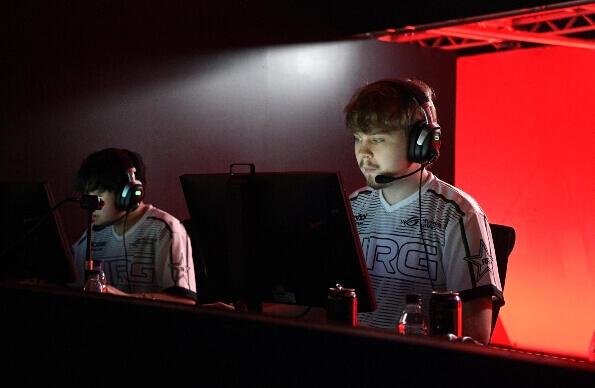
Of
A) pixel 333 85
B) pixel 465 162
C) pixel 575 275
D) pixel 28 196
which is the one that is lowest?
pixel 575 275

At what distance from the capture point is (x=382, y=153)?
251 cm

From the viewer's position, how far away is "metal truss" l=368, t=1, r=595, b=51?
16.8ft

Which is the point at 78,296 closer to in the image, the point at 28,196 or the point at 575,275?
the point at 28,196

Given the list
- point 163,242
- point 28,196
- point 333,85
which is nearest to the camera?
point 28,196

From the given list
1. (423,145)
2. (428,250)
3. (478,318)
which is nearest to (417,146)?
(423,145)

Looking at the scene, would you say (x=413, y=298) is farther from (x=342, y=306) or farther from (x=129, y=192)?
(x=129, y=192)

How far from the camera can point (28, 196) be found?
275cm

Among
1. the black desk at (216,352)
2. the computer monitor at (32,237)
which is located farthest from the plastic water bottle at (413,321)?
the computer monitor at (32,237)

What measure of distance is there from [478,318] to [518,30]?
12.2ft

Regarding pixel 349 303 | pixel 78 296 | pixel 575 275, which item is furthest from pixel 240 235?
pixel 575 275

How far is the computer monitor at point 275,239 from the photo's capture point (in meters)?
1.95

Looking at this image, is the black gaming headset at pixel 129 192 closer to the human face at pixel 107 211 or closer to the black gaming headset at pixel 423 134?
the human face at pixel 107 211

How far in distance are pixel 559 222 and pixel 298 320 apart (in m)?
4.76

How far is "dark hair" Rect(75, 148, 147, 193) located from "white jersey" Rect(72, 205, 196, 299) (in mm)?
176
